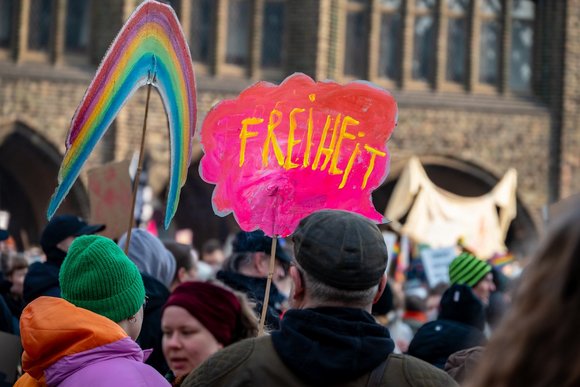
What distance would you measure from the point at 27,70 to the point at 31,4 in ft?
3.63

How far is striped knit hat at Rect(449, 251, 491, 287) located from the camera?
6598 millimetres

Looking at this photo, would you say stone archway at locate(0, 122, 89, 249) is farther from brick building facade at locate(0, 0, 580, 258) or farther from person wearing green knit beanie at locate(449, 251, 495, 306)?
person wearing green knit beanie at locate(449, 251, 495, 306)

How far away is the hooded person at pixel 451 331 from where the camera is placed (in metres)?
4.99

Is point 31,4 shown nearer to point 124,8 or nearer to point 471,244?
point 124,8

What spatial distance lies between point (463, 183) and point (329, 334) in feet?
59.5

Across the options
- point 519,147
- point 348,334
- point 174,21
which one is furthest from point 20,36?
point 348,334

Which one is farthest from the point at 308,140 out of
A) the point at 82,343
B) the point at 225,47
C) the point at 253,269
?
the point at 225,47

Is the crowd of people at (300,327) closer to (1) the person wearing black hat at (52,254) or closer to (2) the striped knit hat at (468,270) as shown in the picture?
(1) the person wearing black hat at (52,254)

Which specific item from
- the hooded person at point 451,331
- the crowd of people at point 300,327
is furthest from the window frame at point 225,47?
the crowd of people at point 300,327

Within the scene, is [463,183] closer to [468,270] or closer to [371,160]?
[468,270]

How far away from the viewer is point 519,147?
20.7 metres

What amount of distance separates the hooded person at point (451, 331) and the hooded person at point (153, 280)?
1.02m

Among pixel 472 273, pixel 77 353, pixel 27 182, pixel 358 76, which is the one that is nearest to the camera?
pixel 77 353

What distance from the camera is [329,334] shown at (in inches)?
107
